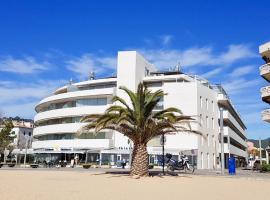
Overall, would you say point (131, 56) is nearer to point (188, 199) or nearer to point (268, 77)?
point (268, 77)

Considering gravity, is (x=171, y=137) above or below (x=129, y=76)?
below

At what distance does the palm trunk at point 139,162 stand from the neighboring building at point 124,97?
28.5 meters

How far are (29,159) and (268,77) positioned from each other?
51274mm

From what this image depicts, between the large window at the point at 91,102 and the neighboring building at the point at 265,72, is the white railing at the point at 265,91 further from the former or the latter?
the large window at the point at 91,102

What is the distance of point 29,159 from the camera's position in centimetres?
7656

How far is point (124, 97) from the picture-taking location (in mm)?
62906

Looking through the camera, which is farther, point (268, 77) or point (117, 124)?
point (268, 77)

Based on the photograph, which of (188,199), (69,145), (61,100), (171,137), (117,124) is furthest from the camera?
(61,100)

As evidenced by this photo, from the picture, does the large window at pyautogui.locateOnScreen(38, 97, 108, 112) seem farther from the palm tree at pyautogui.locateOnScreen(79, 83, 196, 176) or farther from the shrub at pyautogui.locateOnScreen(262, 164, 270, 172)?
the palm tree at pyautogui.locateOnScreen(79, 83, 196, 176)

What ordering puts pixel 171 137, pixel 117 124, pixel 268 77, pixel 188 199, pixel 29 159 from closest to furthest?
1. pixel 188 199
2. pixel 117 124
3. pixel 268 77
4. pixel 171 137
5. pixel 29 159

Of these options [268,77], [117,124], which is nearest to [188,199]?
[117,124]

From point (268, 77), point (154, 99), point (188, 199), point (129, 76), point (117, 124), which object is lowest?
point (188, 199)

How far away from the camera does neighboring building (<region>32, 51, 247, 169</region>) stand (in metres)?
59.1

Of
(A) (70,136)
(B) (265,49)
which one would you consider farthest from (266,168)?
(A) (70,136)
